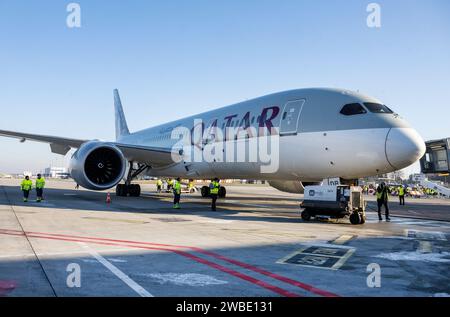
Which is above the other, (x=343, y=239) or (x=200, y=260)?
(x=200, y=260)

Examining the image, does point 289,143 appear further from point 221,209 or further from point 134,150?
point 134,150

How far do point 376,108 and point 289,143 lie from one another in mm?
2883

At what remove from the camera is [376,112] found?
1212 cm

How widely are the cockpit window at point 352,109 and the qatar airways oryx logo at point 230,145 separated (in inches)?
95.8

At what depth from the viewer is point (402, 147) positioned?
437 inches

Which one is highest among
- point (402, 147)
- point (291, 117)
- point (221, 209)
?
point (291, 117)

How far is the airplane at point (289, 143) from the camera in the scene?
38.0 feet

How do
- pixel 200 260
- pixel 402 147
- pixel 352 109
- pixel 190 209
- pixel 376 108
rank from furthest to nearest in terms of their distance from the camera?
pixel 190 209
pixel 352 109
pixel 376 108
pixel 402 147
pixel 200 260

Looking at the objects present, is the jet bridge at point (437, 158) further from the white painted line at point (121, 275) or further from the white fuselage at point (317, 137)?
the white painted line at point (121, 275)

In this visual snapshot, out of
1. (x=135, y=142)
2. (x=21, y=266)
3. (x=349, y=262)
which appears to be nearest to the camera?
(x=21, y=266)

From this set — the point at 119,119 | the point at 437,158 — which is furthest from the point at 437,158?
the point at 119,119
